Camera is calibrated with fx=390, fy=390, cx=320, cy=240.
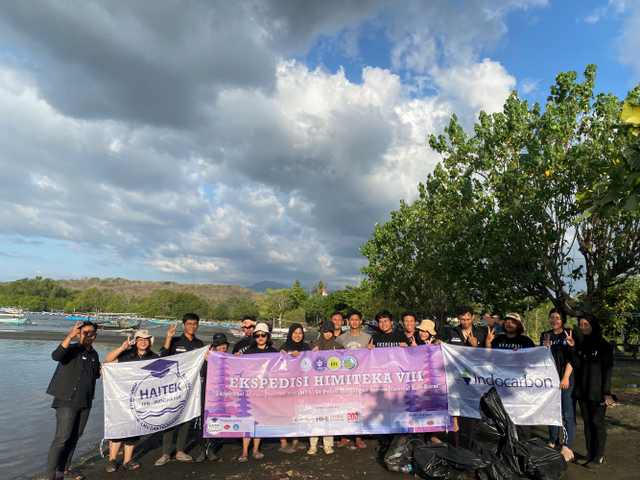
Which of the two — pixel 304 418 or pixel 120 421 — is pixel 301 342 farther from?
pixel 120 421

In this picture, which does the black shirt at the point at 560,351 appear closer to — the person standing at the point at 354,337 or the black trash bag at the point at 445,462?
the black trash bag at the point at 445,462

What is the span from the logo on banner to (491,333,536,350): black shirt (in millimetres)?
4821

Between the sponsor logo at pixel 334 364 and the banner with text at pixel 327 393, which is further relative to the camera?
the sponsor logo at pixel 334 364

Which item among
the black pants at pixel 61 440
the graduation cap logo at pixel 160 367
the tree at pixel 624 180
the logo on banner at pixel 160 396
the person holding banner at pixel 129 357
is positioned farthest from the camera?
the graduation cap logo at pixel 160 367

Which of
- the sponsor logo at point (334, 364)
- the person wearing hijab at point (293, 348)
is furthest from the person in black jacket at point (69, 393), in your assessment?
the sponsor logo at point (334, 364)

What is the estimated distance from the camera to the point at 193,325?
6.16 metres

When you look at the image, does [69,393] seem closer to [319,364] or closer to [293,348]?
[293,348]

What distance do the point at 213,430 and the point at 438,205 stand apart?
12.8 m

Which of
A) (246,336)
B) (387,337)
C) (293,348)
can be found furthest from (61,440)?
(387,337)

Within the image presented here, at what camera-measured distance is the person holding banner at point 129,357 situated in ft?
18.1

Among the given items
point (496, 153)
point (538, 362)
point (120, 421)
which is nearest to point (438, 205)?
point (496, 153)

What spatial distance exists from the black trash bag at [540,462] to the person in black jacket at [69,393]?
5350 millimetres

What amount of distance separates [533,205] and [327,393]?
331 inches

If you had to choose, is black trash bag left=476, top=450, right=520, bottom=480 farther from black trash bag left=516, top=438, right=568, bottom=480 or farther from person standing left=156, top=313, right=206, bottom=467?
person standing left=156, top=313, right=206, bottom=467
